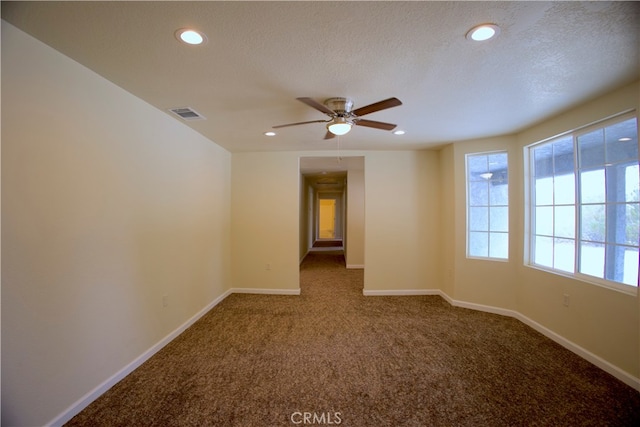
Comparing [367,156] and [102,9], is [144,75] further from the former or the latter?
[367,156]

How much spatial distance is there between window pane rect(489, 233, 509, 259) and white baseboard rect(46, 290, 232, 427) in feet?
13.4

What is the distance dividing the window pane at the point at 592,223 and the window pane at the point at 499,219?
A: 0.86 m

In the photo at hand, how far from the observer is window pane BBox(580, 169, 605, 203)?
7.70ft

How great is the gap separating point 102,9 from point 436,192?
13.8 ft

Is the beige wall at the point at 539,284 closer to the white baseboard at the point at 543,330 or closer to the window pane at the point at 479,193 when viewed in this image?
the white baseboard at the point at 543,330

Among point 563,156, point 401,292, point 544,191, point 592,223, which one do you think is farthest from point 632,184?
point 401,292

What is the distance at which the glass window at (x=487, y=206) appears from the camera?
3.41 metres

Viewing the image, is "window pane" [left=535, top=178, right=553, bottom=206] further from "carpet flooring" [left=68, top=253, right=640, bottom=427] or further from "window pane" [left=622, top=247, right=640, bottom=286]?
"carpet flooring" [left=68, top=253, right=640, bottom=427]

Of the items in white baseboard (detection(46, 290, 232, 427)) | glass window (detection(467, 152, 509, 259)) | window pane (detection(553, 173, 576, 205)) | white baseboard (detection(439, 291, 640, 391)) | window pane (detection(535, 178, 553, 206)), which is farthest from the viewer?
glass window (detection(467, 152, 509, 259))

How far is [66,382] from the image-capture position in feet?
5.49

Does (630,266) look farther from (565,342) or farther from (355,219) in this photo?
(355,219)

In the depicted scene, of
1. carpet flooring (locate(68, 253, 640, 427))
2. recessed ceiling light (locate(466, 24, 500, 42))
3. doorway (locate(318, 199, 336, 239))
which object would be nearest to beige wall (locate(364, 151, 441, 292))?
carpet flooring (locate(68, 253, 640, 427))

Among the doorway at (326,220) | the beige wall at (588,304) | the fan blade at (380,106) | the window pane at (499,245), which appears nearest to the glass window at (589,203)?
the beige wall at (588,304)

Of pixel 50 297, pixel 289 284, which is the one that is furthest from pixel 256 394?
pixel 289 284
